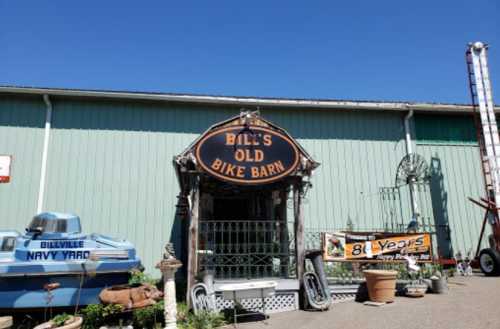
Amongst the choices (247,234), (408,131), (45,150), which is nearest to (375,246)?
(247,234)

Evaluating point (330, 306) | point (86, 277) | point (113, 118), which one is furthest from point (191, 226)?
point (113, 118)

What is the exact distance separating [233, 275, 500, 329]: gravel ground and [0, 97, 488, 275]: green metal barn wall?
12.2 feet

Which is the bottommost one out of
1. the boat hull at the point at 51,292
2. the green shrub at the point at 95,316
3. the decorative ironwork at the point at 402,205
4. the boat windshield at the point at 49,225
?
the green shrub at the point at 95,316

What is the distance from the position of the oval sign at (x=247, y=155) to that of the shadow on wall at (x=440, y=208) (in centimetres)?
647

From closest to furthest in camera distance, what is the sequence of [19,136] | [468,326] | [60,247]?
1. [468,326]
2. [60,247]
3. [19,136]

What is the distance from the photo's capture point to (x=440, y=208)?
11.1 metres

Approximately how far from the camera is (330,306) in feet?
A: 22.9

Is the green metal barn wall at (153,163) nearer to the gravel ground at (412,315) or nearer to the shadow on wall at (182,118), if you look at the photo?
the shadow on wall at (182,118)

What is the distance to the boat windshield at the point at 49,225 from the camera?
662 centimetres

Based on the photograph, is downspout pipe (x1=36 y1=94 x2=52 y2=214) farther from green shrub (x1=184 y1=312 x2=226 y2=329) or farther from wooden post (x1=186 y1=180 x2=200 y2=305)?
green shrub (x1=184 y1=312 x2=226 y2=329)

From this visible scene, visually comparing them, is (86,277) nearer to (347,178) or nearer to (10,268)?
(10,268)

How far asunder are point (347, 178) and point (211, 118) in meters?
4.84

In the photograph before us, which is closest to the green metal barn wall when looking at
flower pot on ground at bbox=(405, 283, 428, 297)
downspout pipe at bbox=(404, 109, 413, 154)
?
downspout pipe at bbox=(404, 109, 413, 154)

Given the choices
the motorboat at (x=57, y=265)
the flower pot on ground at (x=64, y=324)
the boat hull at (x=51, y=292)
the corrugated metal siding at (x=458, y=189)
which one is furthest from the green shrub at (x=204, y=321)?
the corrugated metal siding at (x=458, y=189)
